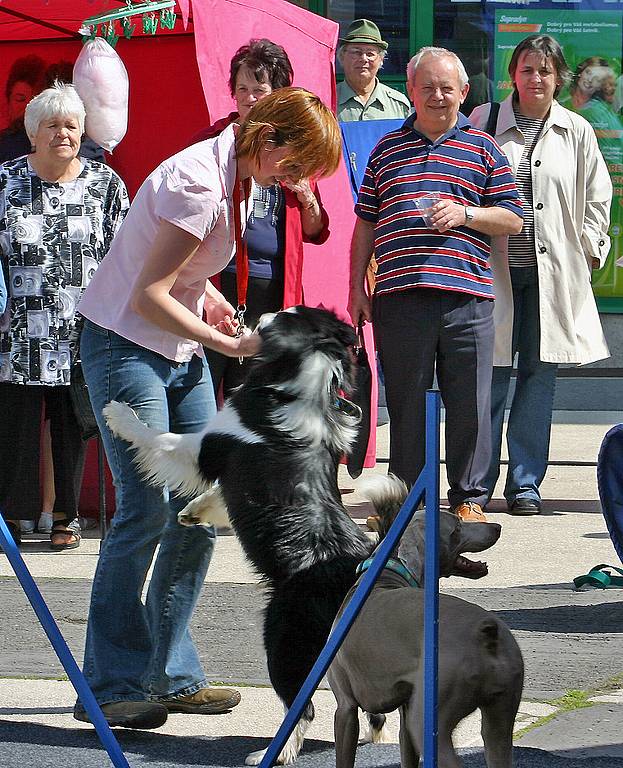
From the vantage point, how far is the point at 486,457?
6.51 meters

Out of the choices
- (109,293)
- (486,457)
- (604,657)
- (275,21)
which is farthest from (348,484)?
(109,293)

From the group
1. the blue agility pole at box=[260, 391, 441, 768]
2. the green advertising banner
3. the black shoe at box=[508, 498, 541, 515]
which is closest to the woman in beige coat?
the black shoe at box=[508, 498, 541, 515]

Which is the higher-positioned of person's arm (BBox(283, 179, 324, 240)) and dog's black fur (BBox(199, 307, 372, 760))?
person's arm (BBox(283, 179, 324, 240))

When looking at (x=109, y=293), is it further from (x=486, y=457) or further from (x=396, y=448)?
(x=486, y=457)

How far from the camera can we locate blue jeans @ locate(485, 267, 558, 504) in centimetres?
704

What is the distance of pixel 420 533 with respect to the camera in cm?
356

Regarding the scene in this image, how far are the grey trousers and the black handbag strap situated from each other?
4.08 ft

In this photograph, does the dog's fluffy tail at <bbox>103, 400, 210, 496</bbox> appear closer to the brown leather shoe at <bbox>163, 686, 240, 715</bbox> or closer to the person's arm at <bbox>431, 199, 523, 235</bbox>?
the brown leather shoe at <bbox>163, 686, 240, 715</bbox>

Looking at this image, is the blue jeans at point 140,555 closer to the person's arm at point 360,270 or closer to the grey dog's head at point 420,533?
the grey dog's head at point 420,533

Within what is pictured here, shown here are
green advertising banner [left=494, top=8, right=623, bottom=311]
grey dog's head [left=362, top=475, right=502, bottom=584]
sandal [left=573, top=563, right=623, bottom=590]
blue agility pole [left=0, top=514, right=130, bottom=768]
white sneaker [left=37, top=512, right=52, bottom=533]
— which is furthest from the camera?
green advertising banner [left=494, top=8, right=623, bottom=311]

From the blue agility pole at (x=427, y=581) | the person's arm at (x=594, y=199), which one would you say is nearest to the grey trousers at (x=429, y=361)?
the person's arm at (x=594, y=199)

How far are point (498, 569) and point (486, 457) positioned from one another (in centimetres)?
78

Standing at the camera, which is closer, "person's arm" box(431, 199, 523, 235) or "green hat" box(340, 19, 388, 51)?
"person's arm" box(431, 199, 523, 235)

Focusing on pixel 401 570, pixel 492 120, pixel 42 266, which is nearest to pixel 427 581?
pixel 401 570
